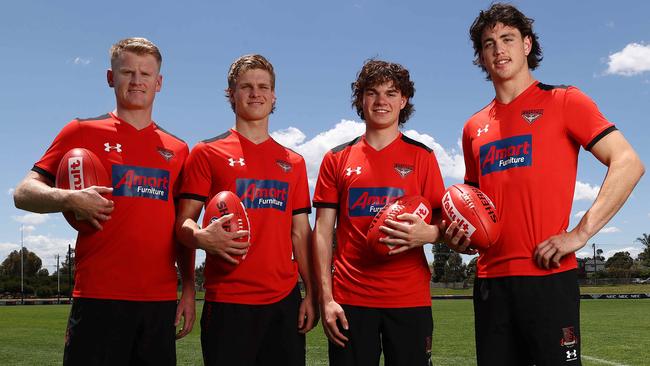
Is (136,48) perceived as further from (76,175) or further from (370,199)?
(370,199)

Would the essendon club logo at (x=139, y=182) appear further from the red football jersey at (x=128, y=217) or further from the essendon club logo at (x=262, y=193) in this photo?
the essendon club logo at (x=262, y=193)

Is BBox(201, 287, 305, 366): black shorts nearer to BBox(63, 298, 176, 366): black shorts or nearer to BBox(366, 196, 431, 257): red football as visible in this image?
BBox(63, 298, 176, 366): black shorts

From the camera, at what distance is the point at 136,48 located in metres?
4.11

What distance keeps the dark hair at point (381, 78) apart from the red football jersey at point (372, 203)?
0.38 m

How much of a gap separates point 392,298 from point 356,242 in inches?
17.6

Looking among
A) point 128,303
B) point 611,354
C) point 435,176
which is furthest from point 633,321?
point 128,303

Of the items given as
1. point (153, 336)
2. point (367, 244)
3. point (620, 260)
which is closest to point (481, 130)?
point (367, 244)

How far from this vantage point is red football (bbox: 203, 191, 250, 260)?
3754mm

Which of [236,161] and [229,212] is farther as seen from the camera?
[236,161]

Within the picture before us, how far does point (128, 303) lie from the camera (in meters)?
3.77

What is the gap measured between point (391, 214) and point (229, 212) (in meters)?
1.03

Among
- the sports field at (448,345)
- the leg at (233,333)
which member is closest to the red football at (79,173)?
the leg at (233,333)

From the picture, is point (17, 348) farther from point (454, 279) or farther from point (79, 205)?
point (454, 279)

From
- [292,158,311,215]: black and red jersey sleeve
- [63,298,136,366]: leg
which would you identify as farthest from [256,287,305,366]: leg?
[63,298,136,366]: leg
